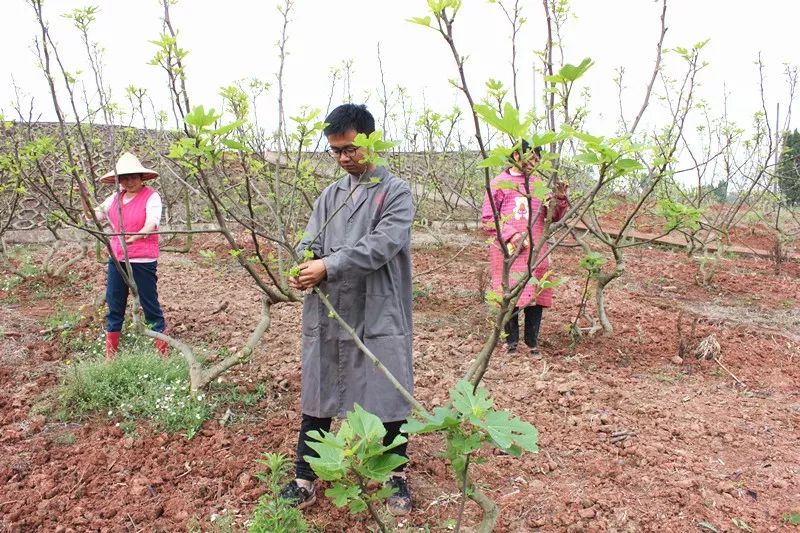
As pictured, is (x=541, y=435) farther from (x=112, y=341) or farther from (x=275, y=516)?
(x=112, y=341)

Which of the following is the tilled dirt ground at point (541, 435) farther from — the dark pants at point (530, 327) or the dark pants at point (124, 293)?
the dark pants at point (124, 293)

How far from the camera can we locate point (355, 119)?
2098mm

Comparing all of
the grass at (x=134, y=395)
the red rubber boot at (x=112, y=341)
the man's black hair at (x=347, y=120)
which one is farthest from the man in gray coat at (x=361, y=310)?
the red rubber boot at (x=112, y=341)

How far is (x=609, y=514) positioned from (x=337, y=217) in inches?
60.7

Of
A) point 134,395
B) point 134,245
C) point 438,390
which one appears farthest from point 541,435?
point 134,245

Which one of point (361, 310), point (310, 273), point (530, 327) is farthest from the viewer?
point (530, 327)

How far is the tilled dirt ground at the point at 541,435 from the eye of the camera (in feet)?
7.38

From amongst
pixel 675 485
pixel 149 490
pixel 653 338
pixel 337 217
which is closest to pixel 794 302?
pixel 653 338

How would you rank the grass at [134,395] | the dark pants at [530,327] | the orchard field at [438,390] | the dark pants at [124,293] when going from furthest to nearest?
the dark pants at [530,327], the dark pants at [124,293], the grass at [134,395], the orchard field at [438,390]

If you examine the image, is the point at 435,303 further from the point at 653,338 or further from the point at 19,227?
the point at 19,227

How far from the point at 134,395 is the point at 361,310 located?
1665 mm

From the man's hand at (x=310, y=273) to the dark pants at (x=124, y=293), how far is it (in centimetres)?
227

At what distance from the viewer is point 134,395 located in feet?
10.3

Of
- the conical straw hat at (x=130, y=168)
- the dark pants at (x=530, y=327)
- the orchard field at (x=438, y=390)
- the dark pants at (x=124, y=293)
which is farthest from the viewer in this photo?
the dark pants at (x=530, y=327)
